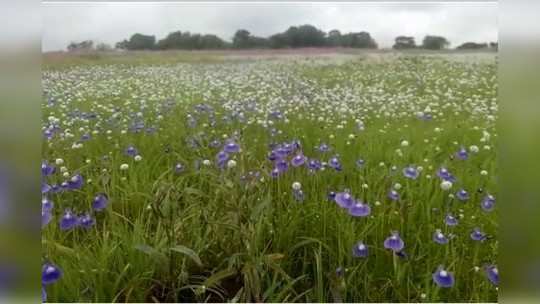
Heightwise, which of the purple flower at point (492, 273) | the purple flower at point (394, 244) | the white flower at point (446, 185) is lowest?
the purple flower at point (492, 273)

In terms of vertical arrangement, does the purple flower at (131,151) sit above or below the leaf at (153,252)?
above

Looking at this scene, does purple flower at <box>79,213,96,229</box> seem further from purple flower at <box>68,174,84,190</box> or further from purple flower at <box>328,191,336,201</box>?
purple flower at <box>328,191,336,201</box>

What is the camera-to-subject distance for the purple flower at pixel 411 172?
4.54 feet

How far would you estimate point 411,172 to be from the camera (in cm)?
140

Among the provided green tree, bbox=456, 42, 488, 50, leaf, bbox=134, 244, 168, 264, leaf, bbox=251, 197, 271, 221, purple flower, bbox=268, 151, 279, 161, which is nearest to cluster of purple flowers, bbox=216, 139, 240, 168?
purple flower, bbox=268, 151, 279, 161

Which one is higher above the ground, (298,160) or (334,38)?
(334,38)

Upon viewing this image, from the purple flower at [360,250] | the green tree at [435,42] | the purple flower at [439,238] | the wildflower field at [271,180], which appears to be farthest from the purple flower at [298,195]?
the green tree at [435,42]

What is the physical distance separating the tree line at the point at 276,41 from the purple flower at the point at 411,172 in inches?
16.6

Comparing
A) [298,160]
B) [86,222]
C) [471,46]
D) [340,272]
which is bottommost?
[340,272]

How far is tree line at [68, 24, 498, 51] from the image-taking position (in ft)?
4.95

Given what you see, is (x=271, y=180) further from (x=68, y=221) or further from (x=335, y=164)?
(x=68, y=221)

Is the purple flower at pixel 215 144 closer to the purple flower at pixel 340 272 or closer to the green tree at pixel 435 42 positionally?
the purple flower at pixel 340 272

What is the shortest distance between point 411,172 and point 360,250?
0.38 m

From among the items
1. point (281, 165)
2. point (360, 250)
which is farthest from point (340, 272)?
point (281, 165)
